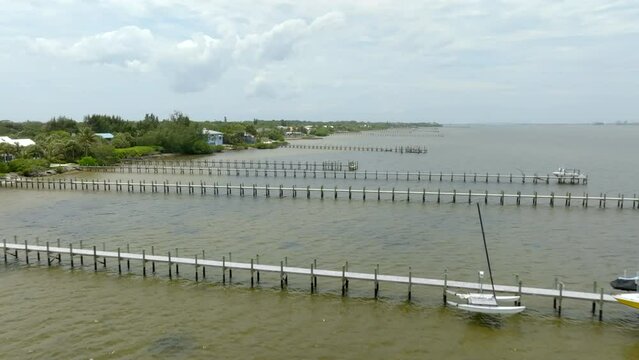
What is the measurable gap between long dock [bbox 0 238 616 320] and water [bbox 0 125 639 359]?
0.62 m

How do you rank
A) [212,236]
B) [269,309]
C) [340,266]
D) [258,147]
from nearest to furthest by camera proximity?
[269,309] < [340,266] < [212,236] < [258,147]

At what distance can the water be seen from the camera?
70.0 feet

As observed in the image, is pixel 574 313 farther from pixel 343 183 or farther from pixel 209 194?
pixel 343 183

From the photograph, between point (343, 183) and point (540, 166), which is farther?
point (540, 166)

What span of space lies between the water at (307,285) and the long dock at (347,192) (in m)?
2.05

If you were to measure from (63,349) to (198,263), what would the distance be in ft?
28.2

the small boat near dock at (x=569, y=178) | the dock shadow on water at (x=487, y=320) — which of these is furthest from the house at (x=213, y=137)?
the dock shadow on water at (x=487, y=320)

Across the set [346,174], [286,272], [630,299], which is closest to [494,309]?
[630,299]

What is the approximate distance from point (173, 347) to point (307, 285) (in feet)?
28.1

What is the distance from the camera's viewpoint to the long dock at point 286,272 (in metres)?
24.0

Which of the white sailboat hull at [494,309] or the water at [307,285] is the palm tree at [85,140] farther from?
the white sailboat hull at [494,309]

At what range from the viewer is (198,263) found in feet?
92.7

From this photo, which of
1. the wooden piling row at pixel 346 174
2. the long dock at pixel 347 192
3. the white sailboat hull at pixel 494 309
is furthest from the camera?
the wooden piling row at pixel 346 174

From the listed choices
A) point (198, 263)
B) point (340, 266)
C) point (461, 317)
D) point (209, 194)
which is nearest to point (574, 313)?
point (461, 317)
